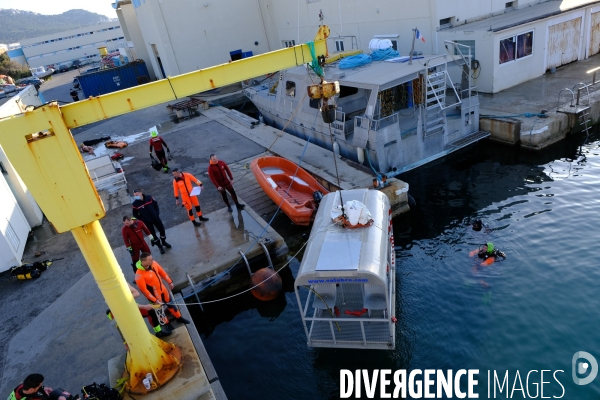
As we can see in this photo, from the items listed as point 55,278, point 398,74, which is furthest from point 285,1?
point 55,278

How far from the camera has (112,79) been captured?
30016 millimetres

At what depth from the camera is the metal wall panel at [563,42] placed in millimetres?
16125

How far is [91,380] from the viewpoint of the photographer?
598 cm

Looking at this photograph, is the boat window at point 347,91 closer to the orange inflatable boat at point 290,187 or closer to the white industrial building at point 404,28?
the white industrial building at point 404,28


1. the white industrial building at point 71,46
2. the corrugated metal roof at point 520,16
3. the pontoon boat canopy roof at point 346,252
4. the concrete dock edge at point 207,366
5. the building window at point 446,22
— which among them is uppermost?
the white industrial building at point 71,46

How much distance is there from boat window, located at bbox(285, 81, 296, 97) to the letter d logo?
11794mm

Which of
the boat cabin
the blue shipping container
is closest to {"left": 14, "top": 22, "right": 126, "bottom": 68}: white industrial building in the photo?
the blue shipping container

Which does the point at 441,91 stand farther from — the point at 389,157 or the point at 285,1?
the point at 285,1

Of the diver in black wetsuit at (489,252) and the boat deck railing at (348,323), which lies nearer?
the boat deck railing at (348,323)

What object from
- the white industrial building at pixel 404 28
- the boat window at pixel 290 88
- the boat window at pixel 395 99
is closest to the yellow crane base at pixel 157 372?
the boat window at pixel 395 99

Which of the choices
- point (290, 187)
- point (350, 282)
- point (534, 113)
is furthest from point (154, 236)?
point (534, 113)

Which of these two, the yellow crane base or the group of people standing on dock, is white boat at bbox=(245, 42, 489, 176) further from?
the yellow crane base

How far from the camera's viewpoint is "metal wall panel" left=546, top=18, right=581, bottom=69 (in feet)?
52.9

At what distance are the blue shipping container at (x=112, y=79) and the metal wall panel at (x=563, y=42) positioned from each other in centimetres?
2487
